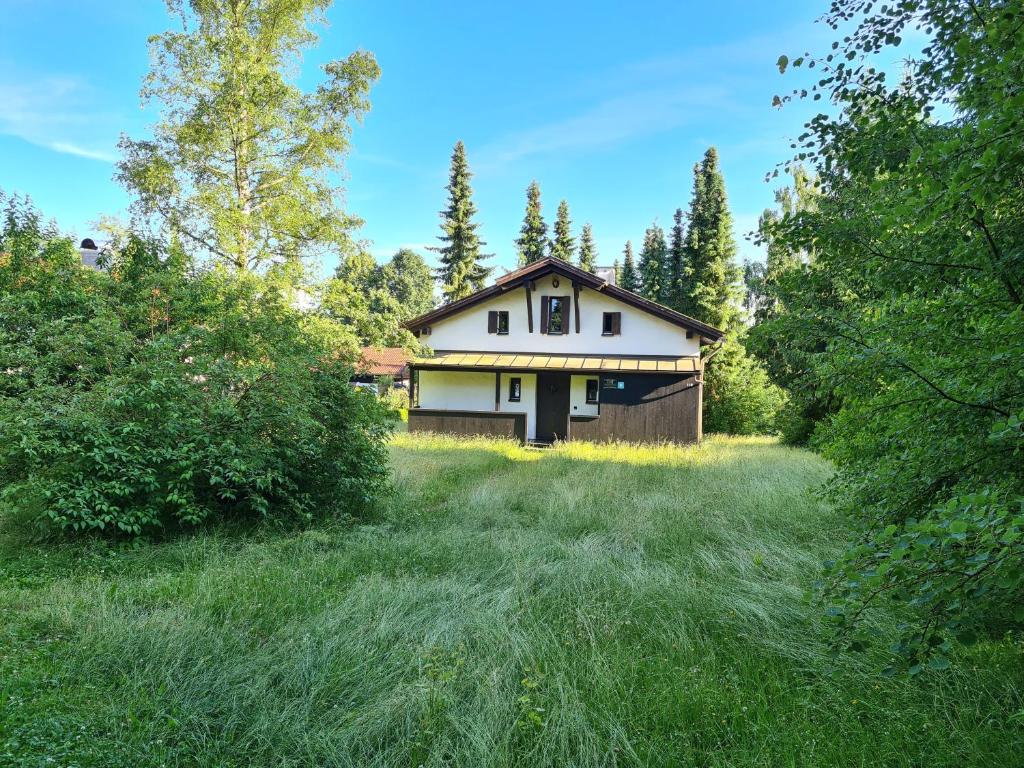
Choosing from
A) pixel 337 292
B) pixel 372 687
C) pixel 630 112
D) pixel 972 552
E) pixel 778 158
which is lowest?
pixel 372 687

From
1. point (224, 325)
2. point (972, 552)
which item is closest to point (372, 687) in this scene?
point (972, 552)

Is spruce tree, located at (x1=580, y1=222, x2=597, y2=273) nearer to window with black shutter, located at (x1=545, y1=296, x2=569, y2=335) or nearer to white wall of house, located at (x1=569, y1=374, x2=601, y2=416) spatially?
window with black shutter, located at (x1=545, y1=296, x2=569, y2=335)

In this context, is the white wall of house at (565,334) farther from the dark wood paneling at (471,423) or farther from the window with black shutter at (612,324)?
the dark wood paneling at (471,423)

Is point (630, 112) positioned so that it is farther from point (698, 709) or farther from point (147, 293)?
point (698, 709)

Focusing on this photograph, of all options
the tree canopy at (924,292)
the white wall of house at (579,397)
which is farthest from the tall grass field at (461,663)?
the white wall of house at (579,397)

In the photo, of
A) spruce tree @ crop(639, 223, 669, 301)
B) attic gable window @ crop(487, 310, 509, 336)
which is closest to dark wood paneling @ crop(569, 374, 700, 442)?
attic gable window @ crop(487, 310, 509, 336)

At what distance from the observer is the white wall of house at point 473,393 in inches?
→ 711

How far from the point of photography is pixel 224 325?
6551 millimetres

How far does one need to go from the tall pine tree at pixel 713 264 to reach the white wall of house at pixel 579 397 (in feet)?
37.4

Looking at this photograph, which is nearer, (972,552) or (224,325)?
(972,552)

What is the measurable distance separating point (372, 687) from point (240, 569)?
2.35 metres

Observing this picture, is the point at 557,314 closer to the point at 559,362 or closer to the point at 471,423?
the point at 559,362

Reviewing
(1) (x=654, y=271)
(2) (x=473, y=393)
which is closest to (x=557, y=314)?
(2) (x=473, y=393)

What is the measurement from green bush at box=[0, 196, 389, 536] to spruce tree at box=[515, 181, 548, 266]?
2943 cm
